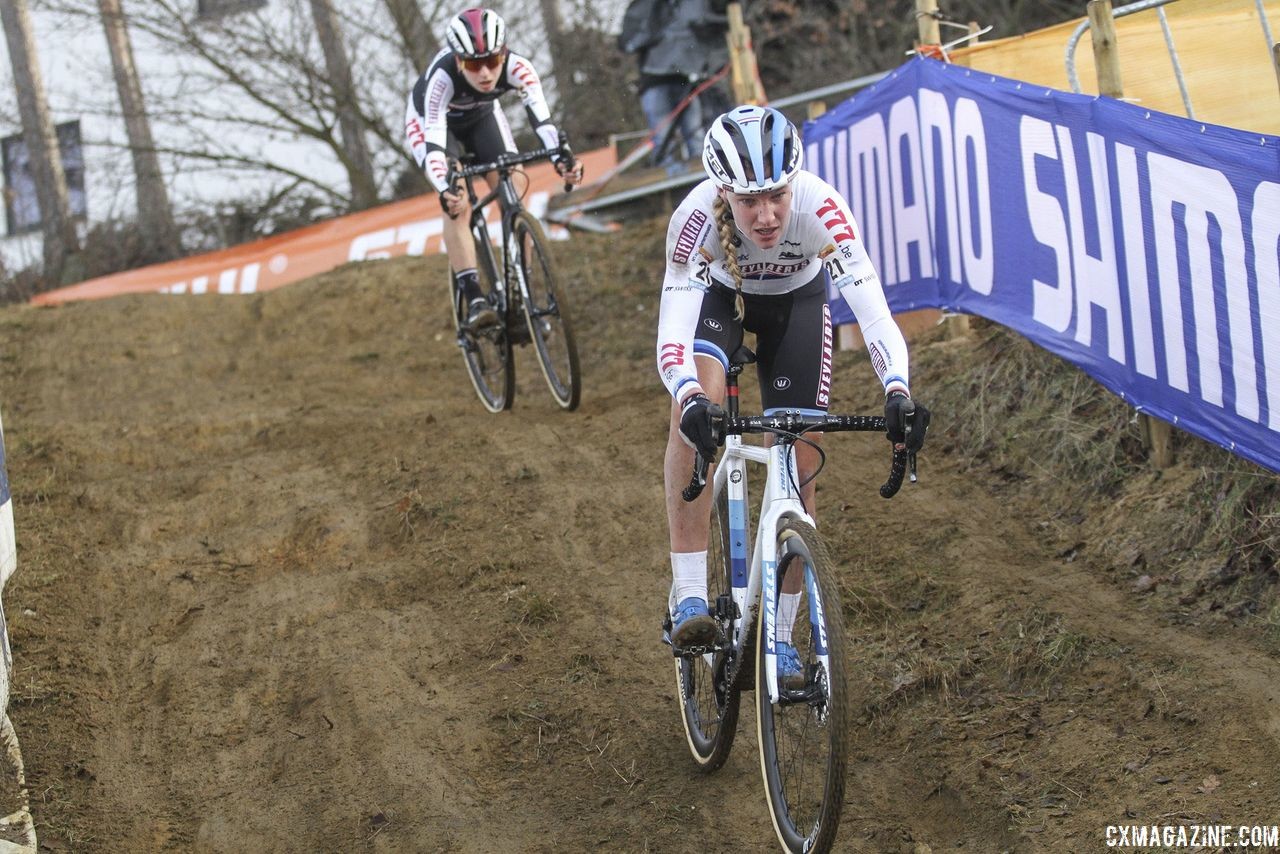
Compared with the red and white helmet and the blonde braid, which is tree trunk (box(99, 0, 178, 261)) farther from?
the blonde braid

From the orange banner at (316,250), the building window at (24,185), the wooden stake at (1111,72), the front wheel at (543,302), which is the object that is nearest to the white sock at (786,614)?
the wooden stake at (1111,72)

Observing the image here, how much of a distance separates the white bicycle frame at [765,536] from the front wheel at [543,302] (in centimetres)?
352

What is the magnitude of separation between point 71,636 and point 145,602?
457 millimetres

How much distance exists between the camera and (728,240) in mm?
4316

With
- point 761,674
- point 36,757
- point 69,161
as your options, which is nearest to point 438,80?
point 36,757

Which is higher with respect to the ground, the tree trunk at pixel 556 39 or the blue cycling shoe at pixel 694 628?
the tree trunk at pixel 556 39

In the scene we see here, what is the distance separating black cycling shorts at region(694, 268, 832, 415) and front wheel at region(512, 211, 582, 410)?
3.22m

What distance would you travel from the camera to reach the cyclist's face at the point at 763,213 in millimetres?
4160

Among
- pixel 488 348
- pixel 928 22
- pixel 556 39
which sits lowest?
pixel 488 348

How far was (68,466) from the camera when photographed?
8102 millimetres

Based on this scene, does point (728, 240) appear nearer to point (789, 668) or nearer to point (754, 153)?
point (754, 153)

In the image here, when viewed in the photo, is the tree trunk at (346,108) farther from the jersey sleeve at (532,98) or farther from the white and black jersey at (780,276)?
the white and black jersey at (780,276)

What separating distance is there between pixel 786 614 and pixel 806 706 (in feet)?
0.93

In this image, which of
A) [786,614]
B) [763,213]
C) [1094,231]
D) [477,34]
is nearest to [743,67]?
[477,34]
